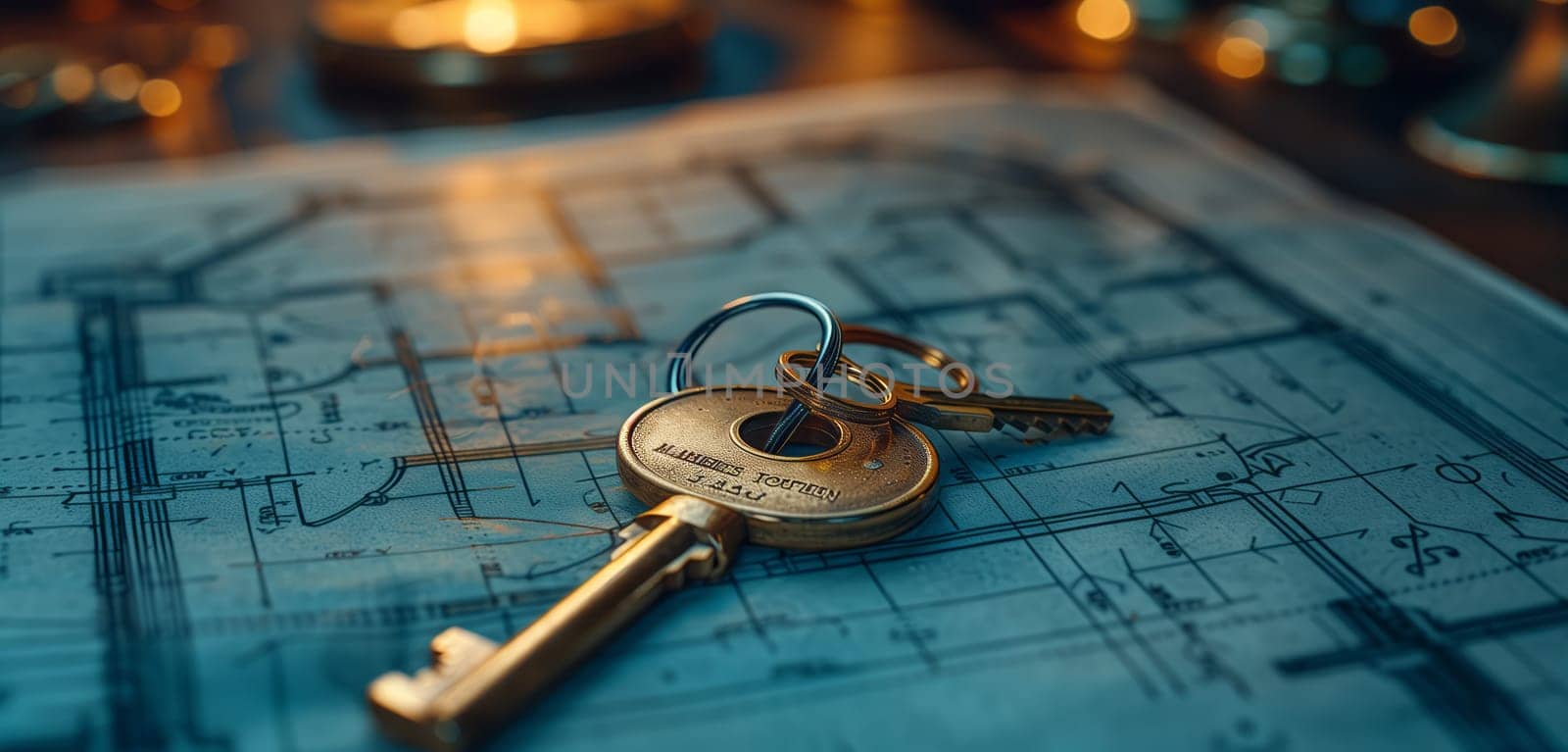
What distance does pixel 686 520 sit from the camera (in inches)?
26.0

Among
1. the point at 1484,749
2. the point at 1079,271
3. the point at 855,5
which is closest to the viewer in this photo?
the point at 1484,749

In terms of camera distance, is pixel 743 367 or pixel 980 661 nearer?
pixel 980 661

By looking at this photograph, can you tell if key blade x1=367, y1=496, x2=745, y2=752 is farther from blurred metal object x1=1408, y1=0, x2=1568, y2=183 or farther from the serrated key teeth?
blurred metal object x1=1408, y1=0, x2=1568, y2=183

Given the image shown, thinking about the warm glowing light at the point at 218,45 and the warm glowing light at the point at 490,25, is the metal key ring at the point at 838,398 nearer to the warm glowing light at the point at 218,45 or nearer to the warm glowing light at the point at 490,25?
the warm glowing light at the point at 490,25

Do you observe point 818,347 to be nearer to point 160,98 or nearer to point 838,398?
point 838,398

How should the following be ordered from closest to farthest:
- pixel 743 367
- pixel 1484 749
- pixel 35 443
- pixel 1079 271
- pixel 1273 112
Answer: pixel 1484 749
pixel 35 443
pixel 743 367
pixel 1079 271
pixel 1273 112

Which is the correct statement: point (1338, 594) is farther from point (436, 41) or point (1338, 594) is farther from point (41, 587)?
point (436, 41)

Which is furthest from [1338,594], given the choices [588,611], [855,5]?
[855,5]

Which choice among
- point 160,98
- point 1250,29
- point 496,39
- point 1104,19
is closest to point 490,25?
point 496,39

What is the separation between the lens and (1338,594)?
26.4 inches

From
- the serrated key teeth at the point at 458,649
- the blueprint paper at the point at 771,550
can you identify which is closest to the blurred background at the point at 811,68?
the blueprint paper at the point at 771,550

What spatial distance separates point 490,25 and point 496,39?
42 millimetres

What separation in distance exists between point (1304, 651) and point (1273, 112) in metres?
1.01

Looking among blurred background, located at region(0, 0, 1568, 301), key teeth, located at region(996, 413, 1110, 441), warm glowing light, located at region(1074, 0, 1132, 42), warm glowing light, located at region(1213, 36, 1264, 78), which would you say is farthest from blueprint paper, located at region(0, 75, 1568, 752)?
warm glowing light, located at region(1074, 0, 1132, 42)
